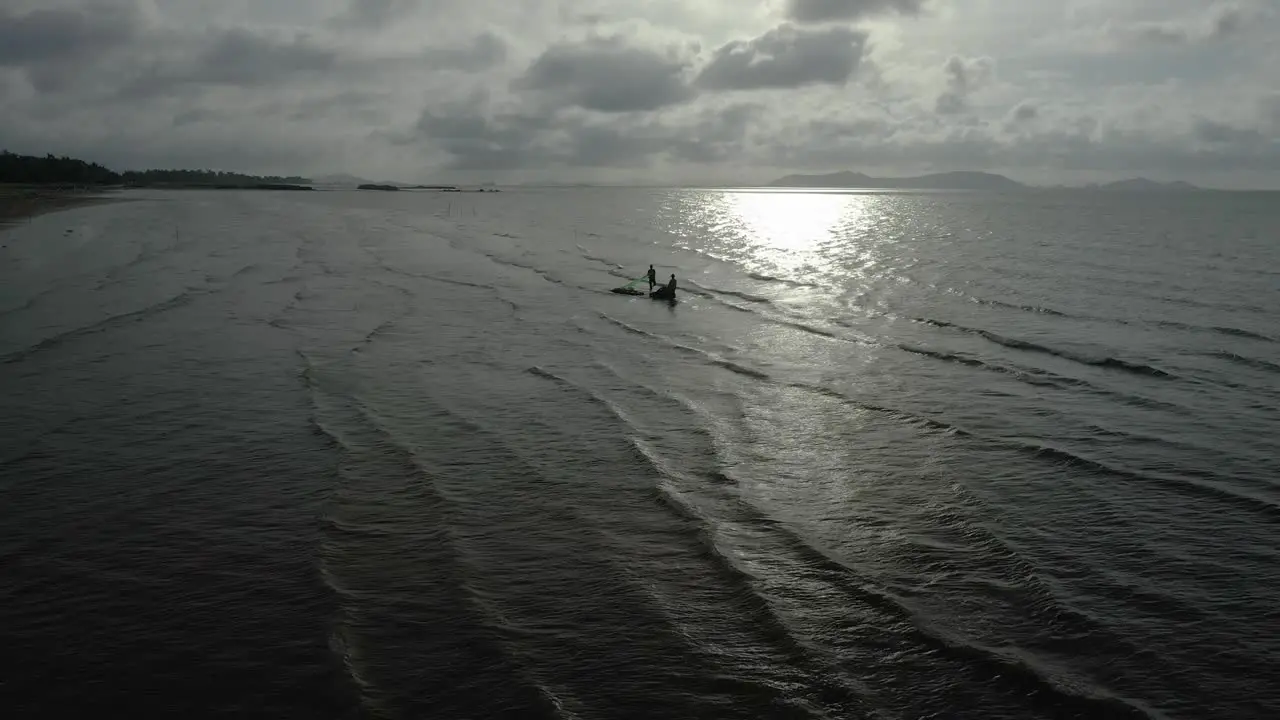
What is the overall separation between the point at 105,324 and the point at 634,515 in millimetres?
33287

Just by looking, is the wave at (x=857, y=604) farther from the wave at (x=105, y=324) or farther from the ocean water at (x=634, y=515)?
the wave at (x=105, y=324)

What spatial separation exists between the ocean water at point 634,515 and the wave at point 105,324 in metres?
0.33

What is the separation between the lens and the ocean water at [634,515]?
1234 cm

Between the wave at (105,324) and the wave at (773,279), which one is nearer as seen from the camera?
the wave at (105,324)

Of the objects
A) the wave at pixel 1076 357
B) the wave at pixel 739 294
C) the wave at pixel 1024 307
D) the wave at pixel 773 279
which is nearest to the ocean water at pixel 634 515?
the wave at pixel 1076 357

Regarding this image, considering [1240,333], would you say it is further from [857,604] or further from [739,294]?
[857,604]

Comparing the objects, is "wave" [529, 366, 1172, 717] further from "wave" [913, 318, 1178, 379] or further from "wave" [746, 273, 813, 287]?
"wave" [746, 273, 813, 287]

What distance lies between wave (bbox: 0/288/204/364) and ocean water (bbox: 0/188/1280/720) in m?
0.33

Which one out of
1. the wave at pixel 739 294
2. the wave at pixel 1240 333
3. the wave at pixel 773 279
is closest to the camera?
the wave at pixel 1240 333

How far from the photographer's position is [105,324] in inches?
1577

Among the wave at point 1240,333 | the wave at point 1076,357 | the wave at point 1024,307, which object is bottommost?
the wave at point 1076,357

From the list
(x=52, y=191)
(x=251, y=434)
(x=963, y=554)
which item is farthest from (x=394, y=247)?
(x=52, y=191)

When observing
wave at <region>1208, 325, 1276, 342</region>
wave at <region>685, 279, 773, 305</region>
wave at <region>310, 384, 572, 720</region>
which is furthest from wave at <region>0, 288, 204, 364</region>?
wave at <region>1208, 325, 1276, 342</region>

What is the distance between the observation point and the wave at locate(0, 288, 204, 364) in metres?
33.3
